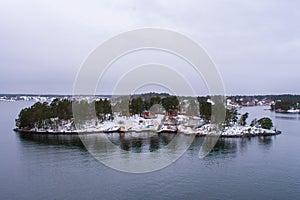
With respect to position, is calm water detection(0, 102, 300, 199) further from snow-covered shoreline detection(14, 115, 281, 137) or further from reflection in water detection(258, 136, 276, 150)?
snow-covered shoreline detection(14, 115, 281, 137)

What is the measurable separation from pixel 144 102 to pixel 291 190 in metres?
12.2

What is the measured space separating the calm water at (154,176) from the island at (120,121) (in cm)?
311

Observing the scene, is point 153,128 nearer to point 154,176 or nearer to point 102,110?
point 102,110

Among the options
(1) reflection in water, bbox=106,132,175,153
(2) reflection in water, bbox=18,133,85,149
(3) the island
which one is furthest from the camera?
(3) the island

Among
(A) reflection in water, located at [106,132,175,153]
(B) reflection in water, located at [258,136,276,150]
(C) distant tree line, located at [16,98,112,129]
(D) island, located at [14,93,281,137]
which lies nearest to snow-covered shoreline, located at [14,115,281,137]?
(D) island, located at [14,93,281,137]

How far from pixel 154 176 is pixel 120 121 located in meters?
8.14

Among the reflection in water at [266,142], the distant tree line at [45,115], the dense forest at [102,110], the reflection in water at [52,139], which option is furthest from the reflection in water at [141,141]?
the reflection in water at [266,142]

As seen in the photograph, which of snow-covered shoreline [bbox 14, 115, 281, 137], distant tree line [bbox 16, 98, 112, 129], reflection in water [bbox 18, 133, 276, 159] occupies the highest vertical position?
distant tree line [bbox 16, 98, 112, 129]

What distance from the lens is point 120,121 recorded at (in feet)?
45.6

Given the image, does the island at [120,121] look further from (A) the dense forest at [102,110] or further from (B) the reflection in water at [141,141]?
(B) the reflection in water at [141,141]

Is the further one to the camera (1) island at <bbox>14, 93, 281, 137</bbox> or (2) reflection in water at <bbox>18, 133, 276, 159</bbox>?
(1) island at <bbox>14, 93, 281, 137</bbox>

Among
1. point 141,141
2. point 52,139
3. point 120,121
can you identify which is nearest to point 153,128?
point 120,121

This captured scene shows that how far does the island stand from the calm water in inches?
123

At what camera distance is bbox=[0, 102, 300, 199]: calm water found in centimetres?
500
